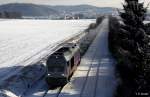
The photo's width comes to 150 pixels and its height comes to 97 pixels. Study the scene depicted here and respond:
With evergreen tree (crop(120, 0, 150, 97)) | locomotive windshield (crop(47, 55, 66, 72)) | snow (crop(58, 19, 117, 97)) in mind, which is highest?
evergreen tree (crop(120, 0, 150, 97))

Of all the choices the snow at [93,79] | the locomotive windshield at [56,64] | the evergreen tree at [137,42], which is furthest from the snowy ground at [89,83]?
the evergreen tree at [137,42]

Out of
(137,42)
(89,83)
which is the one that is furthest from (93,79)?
(137,42)

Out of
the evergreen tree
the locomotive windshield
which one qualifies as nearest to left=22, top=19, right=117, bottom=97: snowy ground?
the locomotive windshield

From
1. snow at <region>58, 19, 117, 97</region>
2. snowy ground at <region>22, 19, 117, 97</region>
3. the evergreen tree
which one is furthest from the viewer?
snow at <region>58, 19, 117, 97</region>

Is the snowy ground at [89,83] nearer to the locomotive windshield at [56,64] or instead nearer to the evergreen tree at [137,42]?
the locomotive windshield at [56,64]

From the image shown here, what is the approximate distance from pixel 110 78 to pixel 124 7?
32.0ft

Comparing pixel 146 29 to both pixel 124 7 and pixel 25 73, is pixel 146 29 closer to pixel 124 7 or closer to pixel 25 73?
pixel 124 7

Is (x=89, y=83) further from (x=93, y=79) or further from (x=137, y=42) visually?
(x=137, y=42)

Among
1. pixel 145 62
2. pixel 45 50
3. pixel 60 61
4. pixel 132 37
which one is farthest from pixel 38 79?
pixel 45 50

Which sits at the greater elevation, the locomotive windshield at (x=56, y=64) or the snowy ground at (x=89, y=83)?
the locomotive windshield at (x=56, y=64)

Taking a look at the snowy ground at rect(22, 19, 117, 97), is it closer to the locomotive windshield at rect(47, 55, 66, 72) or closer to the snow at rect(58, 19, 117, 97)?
the snow at rect(58, 19, 117, 97)

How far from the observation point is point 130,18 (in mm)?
37406

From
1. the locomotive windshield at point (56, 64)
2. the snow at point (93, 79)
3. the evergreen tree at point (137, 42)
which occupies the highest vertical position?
the evergreen tree at point (137, 42)

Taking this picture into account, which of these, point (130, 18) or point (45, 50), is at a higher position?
point (130, 18)
